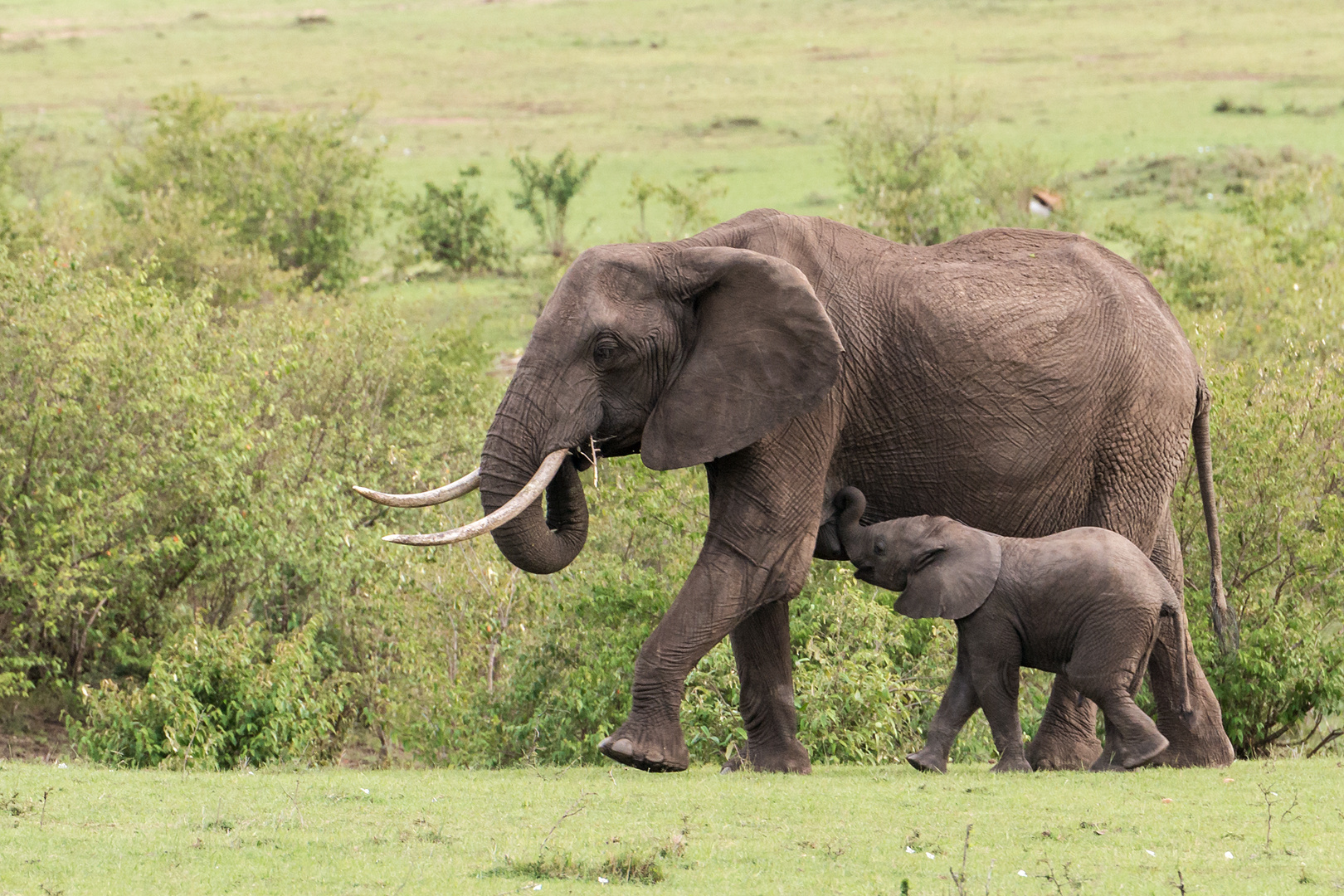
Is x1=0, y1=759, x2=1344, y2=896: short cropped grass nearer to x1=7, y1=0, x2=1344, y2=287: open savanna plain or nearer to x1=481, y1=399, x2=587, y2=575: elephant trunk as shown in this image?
x1=481, y1=399, x2=587, y2=575: elephant trunk

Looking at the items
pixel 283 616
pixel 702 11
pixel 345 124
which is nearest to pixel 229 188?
pixel 345 124

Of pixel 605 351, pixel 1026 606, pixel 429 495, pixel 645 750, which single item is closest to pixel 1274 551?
pixel 1026 606

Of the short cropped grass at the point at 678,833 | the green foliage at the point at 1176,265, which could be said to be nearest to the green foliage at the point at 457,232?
the green foliage at the point at 1176,265

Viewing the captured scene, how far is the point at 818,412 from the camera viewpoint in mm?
10117

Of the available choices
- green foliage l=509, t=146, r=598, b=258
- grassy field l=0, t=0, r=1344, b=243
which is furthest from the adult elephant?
grassy field l=0, t=0, r=1344, b=243

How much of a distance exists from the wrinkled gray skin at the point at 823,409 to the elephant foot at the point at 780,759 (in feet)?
0.04

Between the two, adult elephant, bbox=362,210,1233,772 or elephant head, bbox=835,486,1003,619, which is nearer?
adult elephant, bbox=362,210,1233,772

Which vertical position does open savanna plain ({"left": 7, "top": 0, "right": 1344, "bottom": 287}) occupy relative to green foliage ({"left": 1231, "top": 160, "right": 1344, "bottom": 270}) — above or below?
below

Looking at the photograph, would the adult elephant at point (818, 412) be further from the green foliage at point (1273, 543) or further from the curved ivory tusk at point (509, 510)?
the green foliage at point (1273, 543)

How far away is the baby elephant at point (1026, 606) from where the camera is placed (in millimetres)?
9945

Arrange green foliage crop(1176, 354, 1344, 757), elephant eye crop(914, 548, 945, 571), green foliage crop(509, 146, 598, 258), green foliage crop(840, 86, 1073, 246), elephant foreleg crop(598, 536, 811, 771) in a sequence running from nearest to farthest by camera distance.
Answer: elephant foreleg crop(598, 536, 811, 771) < elephant eye crop(914, 548, 945, 571) < green foliage crop(1176, 354, 1344, 757) < green foliage crop(840, 86, 1073, 246) < green foliage crop(509, 146, 598, 258)

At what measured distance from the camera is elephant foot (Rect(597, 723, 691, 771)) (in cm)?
991

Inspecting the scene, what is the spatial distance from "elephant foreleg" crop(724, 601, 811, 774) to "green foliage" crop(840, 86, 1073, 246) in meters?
20.2

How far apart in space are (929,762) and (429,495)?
126 inches
